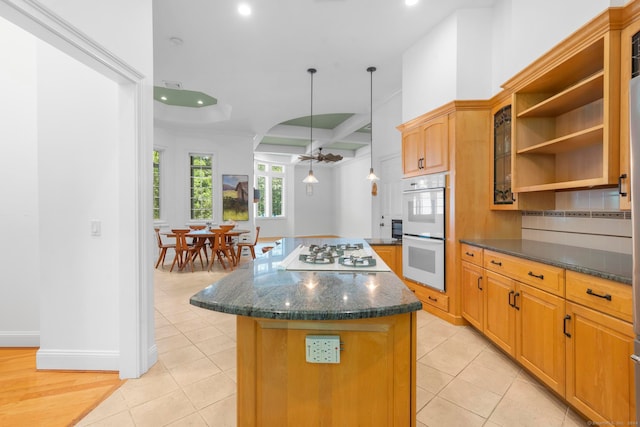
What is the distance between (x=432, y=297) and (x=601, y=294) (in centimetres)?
186

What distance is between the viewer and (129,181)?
208 cm

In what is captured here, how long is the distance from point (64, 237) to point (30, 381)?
3.40 ft

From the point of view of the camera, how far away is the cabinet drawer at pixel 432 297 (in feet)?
10.1

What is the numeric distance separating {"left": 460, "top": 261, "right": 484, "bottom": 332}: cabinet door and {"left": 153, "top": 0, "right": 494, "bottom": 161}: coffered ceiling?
8.69 feet

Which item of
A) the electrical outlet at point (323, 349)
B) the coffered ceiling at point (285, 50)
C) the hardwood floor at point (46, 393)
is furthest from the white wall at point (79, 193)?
the electrical outlet at point (323, 349)

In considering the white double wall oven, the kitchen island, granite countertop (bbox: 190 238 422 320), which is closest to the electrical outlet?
the kitchen island

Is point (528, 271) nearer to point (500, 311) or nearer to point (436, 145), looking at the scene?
point (500, 311)

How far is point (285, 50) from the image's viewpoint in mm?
Result: 3678

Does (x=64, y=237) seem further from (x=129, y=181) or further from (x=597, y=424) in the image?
(x=597, y=424)

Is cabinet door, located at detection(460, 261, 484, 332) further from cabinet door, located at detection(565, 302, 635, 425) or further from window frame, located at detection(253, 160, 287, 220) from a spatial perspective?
window frame, located at detection(253, 160, 287, 220)

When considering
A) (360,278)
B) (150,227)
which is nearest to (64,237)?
(150,227)

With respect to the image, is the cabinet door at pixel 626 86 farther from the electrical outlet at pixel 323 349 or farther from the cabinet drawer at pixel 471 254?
the electrical outlet at pixel 323 349

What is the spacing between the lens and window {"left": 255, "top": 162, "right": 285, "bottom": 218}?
425 inches

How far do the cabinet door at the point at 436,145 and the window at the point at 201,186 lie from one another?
5.58m
